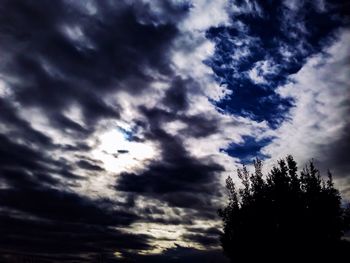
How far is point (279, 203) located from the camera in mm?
39688

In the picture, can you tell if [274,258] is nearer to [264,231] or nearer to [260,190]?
[264,231]

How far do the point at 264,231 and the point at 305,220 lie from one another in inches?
201

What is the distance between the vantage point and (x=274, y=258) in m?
38.2

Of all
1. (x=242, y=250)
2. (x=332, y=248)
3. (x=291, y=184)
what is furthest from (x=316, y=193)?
(x=242, y=250)

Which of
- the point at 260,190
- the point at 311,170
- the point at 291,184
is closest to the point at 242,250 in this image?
the point at 260,190

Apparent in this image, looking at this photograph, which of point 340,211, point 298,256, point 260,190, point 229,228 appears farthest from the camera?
point 229,228

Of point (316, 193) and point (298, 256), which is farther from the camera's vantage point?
point (316, 193)

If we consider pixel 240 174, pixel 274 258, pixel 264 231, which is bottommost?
pixel 274 258

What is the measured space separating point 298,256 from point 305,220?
12.9 ft

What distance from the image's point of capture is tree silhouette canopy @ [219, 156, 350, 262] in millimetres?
36500

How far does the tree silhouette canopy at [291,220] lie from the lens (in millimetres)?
36500

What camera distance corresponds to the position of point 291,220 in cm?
3747

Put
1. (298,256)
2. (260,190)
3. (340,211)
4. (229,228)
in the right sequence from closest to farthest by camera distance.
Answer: (298,256) → (340,211) → (260,190) → (229,228)

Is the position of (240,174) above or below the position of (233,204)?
above
